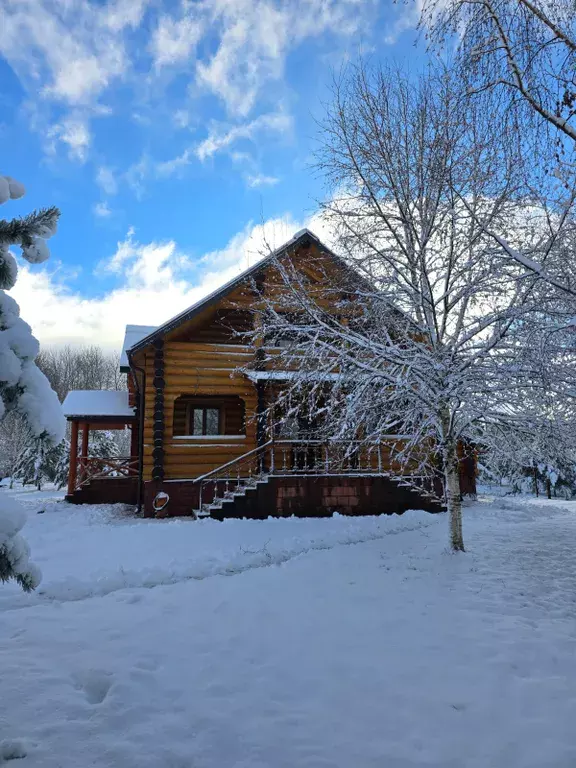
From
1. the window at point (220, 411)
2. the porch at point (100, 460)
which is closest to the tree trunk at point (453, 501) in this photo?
the window at point (220, 411)

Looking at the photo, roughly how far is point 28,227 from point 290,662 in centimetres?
420

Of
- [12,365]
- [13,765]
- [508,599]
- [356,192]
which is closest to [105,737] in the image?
[13,765]

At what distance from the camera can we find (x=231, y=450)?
Answer: 15086mm

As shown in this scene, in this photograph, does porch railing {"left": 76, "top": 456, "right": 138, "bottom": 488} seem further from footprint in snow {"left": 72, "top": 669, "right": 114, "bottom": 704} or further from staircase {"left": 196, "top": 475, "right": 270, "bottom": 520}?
footprint in snow {"left": 72, "top": 669, "right": 114, "bottom": 704}

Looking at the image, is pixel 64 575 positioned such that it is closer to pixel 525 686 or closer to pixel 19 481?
pixel 525 686

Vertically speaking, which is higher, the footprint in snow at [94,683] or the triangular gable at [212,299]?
the triangular gable at [212,299]

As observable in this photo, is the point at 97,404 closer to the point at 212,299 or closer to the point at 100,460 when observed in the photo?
the point at 100,460

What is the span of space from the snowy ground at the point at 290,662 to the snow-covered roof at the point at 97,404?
9.40m

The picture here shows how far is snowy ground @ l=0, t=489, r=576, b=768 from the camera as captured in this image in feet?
10.2

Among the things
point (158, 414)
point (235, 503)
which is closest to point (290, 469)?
point (235, 503)

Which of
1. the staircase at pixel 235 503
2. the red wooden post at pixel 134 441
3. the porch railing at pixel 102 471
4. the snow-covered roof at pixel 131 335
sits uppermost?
the snow-covered roof at pixel 131 335

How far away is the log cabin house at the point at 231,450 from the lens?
1348 centimetres

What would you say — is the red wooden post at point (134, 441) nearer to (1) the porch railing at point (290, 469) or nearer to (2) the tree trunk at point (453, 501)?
(1) the porch railing at point (290, 469)

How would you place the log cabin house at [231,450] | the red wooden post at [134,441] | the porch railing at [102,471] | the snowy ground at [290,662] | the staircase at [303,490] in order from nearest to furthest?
the snowy ground at [290,662], the staircase at [303,490], the log cabin house at [231,450], the porch railing at [102,471], the red wooden post at [134,441]
